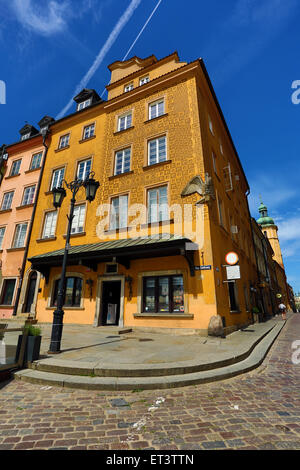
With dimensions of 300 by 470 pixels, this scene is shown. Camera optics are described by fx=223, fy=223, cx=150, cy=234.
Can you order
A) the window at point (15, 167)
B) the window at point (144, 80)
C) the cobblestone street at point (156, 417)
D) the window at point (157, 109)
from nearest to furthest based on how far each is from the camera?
the cobblestone street at point (156, 417), the window at point (157, 109), the window at point (144, 80), the window at point (15, 167)

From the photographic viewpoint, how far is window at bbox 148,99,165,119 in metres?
14.3

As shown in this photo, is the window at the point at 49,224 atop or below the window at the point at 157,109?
below

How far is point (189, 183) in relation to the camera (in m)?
11.2

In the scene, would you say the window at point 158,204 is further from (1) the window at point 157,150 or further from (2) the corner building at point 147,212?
(1) the window at point 157,150

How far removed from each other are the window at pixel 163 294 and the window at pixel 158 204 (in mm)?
3087

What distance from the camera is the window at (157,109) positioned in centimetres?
1427

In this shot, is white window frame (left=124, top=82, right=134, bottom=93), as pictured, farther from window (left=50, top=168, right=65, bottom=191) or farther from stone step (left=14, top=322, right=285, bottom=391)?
stone step (left=14, top=322, right=285, bottom=391)

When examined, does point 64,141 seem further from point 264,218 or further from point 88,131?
point 264,218

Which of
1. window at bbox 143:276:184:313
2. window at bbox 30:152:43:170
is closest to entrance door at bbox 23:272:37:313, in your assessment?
window at bbox 143:276:184:313

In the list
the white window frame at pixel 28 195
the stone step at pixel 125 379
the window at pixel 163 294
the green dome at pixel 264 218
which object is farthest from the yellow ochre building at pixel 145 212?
the green dome at pixel 264 218

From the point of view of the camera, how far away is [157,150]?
1327cm

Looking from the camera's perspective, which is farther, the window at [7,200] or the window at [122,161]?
the window at [7,200]

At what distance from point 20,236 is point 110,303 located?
9.53 m
